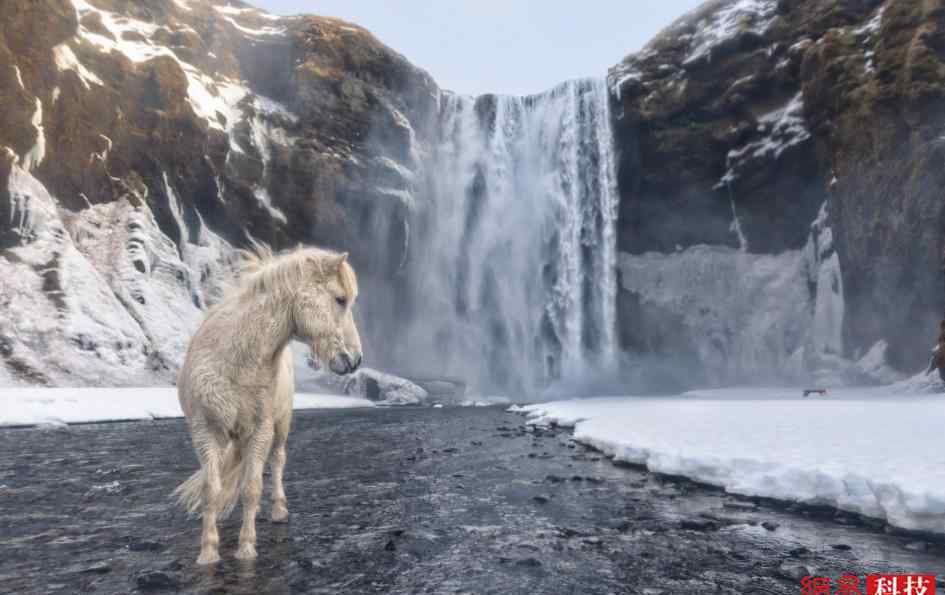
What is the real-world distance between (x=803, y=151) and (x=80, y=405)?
49.2 metres

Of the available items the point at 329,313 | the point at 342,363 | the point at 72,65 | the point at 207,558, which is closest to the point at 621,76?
the point at 72,65

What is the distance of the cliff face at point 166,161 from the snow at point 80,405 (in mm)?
6127

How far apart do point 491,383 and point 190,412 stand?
1979 inches

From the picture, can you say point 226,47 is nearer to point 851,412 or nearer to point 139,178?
point 139,178

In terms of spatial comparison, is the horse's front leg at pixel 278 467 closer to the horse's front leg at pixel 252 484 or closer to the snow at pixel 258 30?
the horse's front leg at pixel 252 484

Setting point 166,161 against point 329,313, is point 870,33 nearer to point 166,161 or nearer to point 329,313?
point 329,313

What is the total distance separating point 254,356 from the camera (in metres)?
5.42

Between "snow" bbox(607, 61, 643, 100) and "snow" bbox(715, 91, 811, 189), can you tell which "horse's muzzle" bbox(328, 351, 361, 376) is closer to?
"snow" bbox(715, 91, 811, 189)

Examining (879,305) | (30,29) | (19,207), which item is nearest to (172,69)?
(30,29)

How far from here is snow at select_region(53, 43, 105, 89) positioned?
41031 millimetres

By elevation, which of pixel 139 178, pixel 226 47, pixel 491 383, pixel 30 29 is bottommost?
pixel 491 383

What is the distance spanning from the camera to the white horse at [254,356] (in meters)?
5.29

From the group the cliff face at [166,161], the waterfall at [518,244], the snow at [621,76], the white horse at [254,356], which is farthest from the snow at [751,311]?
the white horse at [254,356]

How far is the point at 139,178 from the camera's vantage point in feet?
147
